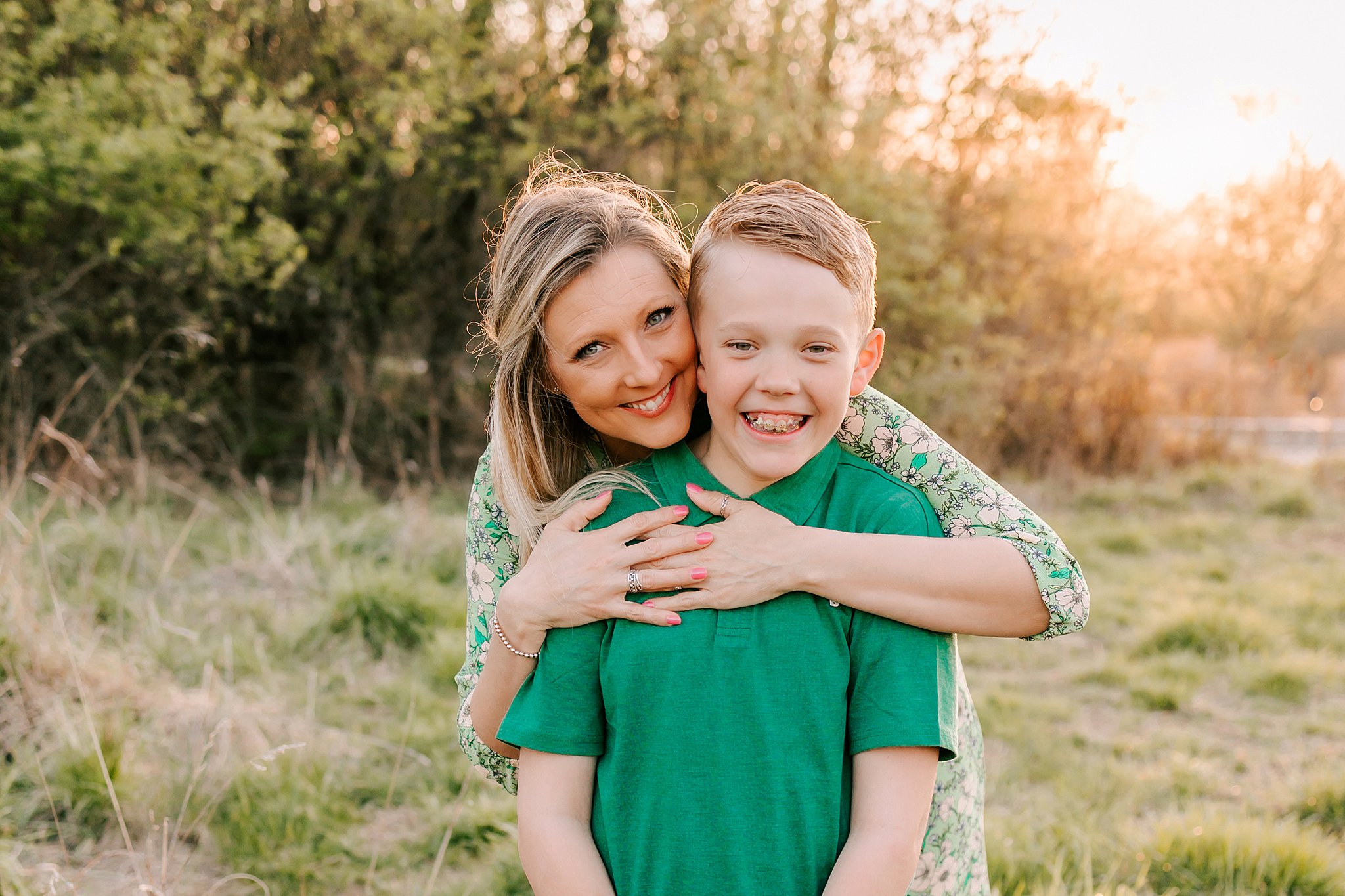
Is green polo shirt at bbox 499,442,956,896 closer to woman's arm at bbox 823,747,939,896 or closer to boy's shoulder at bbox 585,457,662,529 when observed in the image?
woman's arm at bbox 823,747,939,896

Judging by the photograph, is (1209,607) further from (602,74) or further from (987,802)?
(602,74)

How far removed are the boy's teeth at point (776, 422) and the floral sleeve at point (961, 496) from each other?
0.80ft

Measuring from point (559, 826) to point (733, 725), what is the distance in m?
0.30

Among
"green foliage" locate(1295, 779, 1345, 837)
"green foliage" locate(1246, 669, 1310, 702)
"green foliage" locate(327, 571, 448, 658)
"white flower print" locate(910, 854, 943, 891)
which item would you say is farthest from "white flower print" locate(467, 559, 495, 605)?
"green foliage" locate(1246, 669, 1310, 702)

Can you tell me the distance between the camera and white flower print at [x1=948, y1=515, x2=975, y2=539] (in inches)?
→ 63.4

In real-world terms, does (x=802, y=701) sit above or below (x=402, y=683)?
above

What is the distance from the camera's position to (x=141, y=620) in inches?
163

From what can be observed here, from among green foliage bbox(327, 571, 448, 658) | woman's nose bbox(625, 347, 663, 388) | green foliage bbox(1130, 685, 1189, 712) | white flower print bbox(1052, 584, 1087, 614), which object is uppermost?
woman's nose bbox(625, 347, 663, 388)

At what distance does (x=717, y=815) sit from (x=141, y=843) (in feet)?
8.00

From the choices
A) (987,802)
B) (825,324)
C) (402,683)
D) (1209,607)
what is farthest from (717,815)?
(1209,607)

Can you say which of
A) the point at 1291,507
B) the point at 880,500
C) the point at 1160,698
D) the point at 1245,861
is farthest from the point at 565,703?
the point at 1291,507

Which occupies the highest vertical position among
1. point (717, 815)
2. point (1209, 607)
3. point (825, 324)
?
point (825, 324)

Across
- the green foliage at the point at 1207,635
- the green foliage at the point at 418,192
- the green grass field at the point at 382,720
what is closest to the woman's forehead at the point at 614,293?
the green grass field at the point at 382,720

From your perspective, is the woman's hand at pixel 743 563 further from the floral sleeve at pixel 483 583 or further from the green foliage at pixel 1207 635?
the green foliage at pixel 1207 635
